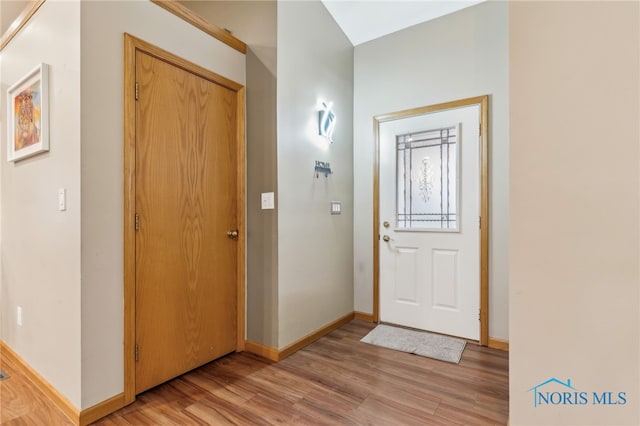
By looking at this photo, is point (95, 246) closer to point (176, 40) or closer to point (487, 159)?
point (176, 40)

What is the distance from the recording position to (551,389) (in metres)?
1.22

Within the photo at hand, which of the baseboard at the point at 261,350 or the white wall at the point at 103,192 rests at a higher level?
the white wall at the point at 103,192

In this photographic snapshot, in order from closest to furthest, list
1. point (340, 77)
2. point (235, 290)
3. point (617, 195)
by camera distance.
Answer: point (617, 195)
point (235, 290)
point (340, 77)

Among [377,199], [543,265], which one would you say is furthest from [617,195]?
[377,199]

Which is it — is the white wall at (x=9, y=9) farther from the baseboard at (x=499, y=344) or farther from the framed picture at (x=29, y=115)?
the baseboard at (x=499, y=344)

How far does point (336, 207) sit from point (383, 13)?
1.86m

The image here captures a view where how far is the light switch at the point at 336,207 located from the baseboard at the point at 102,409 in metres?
2.06

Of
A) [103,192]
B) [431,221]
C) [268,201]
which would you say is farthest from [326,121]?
[103,192]

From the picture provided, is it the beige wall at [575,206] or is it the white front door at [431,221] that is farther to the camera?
the white front door at [431,221]

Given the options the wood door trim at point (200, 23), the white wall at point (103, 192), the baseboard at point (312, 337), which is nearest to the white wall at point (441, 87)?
the baseboard at point (312, 337)

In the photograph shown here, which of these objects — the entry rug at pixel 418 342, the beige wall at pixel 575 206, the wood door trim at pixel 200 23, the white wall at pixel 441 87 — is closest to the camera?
the beige wall at pixel 575 206

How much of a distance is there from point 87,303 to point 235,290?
3.34 ft

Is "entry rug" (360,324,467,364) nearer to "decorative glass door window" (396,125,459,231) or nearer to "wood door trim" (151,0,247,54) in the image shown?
"decorative glass door window" (396,125,459,231)

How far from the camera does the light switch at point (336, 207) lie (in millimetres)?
3007
